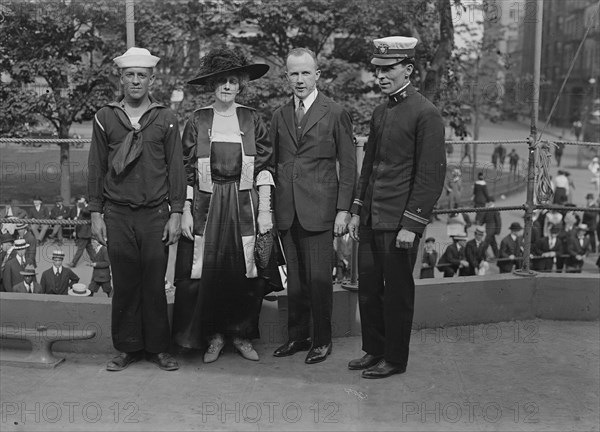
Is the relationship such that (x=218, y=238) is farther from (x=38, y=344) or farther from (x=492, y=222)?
(x=492, y=222)

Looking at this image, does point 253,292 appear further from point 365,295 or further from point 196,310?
point 365,295

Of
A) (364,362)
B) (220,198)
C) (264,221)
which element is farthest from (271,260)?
(364,362)

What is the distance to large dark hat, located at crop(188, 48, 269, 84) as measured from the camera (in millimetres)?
4812

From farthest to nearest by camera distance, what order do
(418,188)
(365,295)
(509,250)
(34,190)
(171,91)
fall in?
(171,91) < (509,250) < (34,190) < (365,295) < (418,188)

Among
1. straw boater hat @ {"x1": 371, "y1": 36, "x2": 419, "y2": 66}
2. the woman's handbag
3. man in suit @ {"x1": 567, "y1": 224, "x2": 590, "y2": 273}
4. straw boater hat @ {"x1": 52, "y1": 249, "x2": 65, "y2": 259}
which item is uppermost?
straw boater hat @ {"x1": 371, "y1": 36, "x2": 419, "y2": 66}

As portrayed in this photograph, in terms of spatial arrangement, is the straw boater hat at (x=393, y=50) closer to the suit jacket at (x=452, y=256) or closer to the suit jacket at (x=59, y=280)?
the suit jacket at (x=59, y=280)

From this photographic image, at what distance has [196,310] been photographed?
5.00 meters

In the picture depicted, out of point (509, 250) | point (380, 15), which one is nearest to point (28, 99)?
point (380, 15)

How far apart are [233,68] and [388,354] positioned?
1.93m

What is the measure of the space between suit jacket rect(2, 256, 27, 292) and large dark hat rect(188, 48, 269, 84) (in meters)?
4.80

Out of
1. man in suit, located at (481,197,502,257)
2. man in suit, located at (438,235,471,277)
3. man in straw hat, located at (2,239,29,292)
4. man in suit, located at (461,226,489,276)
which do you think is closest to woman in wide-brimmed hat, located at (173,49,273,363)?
man in straw hat, located at (2,239,29,292)

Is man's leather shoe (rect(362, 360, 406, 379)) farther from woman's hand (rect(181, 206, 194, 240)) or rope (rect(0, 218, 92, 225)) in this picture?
rope (rect(0, 218, 92, 225))

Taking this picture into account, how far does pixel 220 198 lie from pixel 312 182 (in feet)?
1.86

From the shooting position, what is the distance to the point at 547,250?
47.2 feet
